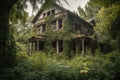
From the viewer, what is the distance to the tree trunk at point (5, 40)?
7.75 m

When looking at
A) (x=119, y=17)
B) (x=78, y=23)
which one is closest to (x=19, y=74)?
(x=119, y=17)

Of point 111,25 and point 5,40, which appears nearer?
point 5,40

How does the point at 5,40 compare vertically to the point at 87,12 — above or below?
below

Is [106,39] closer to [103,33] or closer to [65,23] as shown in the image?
[103,33]

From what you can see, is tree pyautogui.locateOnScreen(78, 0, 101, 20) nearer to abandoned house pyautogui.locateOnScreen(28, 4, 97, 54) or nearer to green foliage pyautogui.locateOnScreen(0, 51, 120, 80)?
abandoned house pyautogui.locateOnScreen(28, 4, 97, 54)

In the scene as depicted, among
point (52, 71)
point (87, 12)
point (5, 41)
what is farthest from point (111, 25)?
point (87, 12)

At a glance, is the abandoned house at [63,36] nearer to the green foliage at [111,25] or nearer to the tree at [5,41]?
the green foliage at [111,25]

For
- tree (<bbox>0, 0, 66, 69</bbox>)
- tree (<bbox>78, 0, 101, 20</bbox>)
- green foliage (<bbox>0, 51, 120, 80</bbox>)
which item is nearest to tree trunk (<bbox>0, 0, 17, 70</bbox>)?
tree (<bbox>0, 0, 66, 69</bbox>)

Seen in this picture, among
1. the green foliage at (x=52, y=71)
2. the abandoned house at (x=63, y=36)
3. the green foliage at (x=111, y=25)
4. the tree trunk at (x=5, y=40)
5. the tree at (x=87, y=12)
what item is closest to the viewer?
the green foliage at (x=52, y=71)

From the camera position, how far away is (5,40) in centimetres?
798

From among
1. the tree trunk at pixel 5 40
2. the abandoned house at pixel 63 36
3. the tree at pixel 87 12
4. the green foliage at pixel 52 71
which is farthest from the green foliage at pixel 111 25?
the tree at pixel 87 12

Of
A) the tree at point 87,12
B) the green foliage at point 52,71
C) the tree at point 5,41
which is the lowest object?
the green foliage at point 52,71

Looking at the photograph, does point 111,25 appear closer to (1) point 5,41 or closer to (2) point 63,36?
(2) point 63,36

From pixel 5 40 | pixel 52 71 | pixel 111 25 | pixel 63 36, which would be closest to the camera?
pixel 52 71
